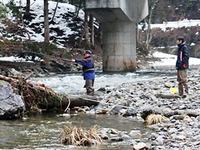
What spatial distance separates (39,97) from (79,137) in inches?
197

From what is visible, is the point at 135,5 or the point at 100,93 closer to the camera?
the point at 100,93

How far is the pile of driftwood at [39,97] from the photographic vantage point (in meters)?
15.4

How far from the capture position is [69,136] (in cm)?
1103

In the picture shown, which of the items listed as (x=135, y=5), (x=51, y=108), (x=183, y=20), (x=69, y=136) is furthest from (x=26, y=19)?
(x=183, y=20)

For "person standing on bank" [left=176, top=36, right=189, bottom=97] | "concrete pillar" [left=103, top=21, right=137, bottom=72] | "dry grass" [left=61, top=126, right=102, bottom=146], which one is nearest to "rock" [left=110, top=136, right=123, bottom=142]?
"dry grass" [left=61, top=126, right=102, bottom=146]

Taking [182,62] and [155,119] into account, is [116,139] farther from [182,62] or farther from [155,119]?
[182,62]

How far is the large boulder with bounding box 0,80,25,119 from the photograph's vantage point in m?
14.2

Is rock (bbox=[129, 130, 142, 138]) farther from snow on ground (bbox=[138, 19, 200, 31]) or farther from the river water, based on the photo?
snow on ground (bbox=[138, 19, 200, 31])

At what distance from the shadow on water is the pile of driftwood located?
28.0 inches

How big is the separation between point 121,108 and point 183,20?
89.6m

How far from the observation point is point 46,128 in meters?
13.1

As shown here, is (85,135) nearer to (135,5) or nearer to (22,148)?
(22,148)

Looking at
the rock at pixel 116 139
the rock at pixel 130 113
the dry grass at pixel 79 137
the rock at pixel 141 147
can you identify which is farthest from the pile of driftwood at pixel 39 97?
the rock at pixel 141 147

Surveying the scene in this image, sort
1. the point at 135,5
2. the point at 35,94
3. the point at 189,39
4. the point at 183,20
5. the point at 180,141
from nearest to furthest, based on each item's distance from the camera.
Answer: the point at 180,141, the point at 35,94, the point at 135,5, the point at 189,39, the point at 183,20
